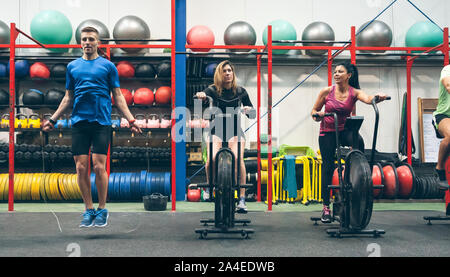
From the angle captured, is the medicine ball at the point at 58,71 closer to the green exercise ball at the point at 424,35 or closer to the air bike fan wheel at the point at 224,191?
the air bike fan wheel at the point at 224,191

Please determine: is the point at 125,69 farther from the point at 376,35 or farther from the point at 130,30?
the point at 376,35

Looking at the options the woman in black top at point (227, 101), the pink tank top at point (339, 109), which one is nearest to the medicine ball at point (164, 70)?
the woman in black top at point (227, 101)

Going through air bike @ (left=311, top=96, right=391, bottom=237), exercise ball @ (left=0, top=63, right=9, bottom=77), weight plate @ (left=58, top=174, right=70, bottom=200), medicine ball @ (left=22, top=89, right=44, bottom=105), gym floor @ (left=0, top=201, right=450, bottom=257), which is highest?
exercise ball @ (left=0, top=63, right=9, bottom=77)

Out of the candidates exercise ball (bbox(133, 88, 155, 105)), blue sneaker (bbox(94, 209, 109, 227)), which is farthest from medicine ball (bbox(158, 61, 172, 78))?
blue sneaker (bbox(94, 209, 109, 227))

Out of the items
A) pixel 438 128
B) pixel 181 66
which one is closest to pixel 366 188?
pixel 438 128

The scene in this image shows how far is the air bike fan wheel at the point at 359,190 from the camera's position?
2.58 m

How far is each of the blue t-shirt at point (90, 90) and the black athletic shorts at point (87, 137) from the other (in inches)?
1.6

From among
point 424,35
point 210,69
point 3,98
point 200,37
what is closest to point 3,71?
point 3,98

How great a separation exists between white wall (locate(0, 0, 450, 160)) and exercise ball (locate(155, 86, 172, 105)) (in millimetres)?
1246

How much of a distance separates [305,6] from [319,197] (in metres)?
3.49

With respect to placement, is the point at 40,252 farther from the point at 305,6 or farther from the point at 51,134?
the point at 305,6

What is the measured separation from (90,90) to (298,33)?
4668 millimetres

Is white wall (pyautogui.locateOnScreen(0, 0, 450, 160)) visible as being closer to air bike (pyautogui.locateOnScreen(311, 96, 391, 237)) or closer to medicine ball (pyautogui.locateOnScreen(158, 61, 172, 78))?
medicine ball (pyautogui.locateOnScreen(158, 61, 172, 78))

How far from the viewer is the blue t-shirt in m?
2.82
